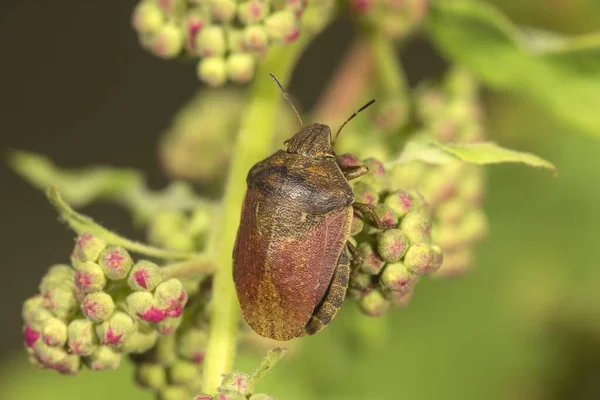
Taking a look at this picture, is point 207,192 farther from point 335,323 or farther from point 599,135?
point 599,135

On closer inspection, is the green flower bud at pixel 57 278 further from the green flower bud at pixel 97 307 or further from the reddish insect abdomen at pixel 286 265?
the reddish insect abdomen at pixel 286 265

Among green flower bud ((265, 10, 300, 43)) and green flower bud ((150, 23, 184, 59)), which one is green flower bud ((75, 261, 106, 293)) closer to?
green flower bud ((150, 23, 184, 59))

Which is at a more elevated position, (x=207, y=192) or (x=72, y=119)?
(x=207, y=192)

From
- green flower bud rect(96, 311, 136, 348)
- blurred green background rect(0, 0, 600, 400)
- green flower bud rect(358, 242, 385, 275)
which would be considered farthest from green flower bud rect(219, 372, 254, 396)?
blurred green background rect(0, 0, 600, 400)

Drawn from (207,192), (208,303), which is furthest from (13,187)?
(208,303)

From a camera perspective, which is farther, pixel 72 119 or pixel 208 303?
pixel 72 119

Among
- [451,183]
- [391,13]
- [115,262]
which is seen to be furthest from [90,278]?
[391,13]
